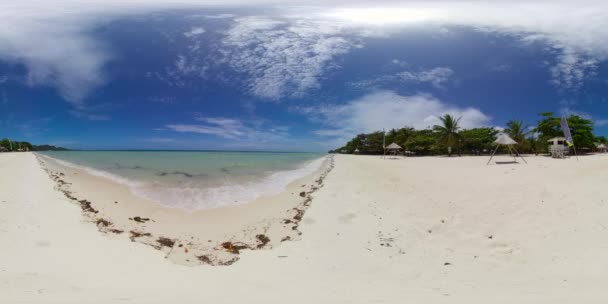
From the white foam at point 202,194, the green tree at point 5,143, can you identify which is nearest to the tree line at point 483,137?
the white foam at point 202,194

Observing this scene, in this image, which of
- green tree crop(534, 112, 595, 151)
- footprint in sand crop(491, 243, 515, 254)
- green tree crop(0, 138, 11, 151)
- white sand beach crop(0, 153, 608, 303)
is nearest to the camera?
white sand beach crop(0, 153, 608, 303)

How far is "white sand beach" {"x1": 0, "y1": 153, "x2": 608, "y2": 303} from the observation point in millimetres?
3211

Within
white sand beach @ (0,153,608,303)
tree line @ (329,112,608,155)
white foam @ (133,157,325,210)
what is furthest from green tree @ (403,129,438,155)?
white sand beach @ (0,153,608,303)

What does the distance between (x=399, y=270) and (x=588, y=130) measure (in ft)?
125

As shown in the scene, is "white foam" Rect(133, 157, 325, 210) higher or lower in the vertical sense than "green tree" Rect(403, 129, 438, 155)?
lower

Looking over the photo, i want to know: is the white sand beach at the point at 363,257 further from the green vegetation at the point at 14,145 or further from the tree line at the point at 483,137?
the green vegetation at the point at 14,145

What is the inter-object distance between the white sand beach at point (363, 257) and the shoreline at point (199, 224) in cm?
13

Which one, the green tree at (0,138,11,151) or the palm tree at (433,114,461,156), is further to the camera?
the green tree at (0,138,11,151)

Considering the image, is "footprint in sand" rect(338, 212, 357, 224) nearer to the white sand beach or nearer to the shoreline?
the white sand beach

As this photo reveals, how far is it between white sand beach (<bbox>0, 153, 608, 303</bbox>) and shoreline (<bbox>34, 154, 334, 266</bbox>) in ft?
0.43

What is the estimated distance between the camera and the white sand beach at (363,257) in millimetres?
3211

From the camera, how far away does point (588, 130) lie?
98.6ft

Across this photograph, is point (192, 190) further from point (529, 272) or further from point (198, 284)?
point (529, 272)

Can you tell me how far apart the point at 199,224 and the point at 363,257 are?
3.85 metres
